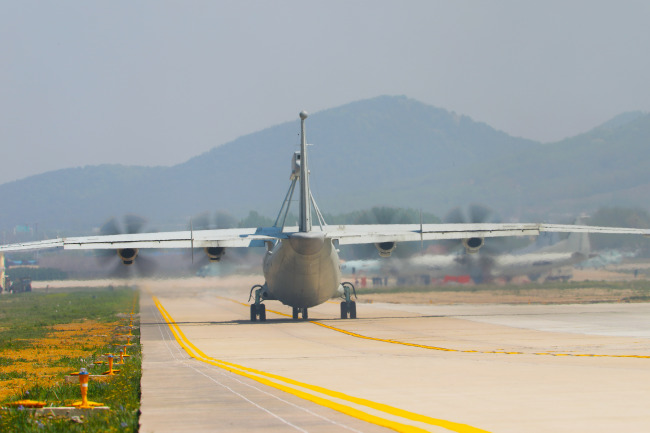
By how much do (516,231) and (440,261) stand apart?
2221cm

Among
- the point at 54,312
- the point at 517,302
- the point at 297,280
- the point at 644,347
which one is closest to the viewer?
the point at 644,347

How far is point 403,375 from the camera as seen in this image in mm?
18750

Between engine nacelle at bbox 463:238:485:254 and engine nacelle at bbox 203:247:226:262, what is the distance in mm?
10169

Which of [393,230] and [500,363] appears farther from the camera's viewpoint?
[393,230]

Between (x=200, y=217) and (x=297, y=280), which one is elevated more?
(x=200, y=217)

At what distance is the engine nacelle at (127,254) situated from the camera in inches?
1444

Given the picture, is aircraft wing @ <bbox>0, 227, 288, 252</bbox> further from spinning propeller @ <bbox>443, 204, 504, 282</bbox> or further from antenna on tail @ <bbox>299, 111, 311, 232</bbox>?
spinning propeller @ <bbox>443, 204, 504, 282</bbox>

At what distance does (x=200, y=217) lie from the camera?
45.7 meters

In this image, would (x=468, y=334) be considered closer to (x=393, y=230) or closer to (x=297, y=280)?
(x=297, y=280)

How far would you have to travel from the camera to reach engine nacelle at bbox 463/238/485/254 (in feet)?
131

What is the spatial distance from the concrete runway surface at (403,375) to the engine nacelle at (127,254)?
325 centimetres

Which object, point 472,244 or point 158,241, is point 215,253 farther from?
point 472,244

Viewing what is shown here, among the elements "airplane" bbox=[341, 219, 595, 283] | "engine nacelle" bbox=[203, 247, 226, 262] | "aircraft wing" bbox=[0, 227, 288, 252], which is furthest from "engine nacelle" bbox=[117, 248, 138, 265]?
"airplane" bbox=[341, 219, 595, 283]

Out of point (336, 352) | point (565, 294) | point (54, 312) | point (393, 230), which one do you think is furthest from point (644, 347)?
point (54, 312)
